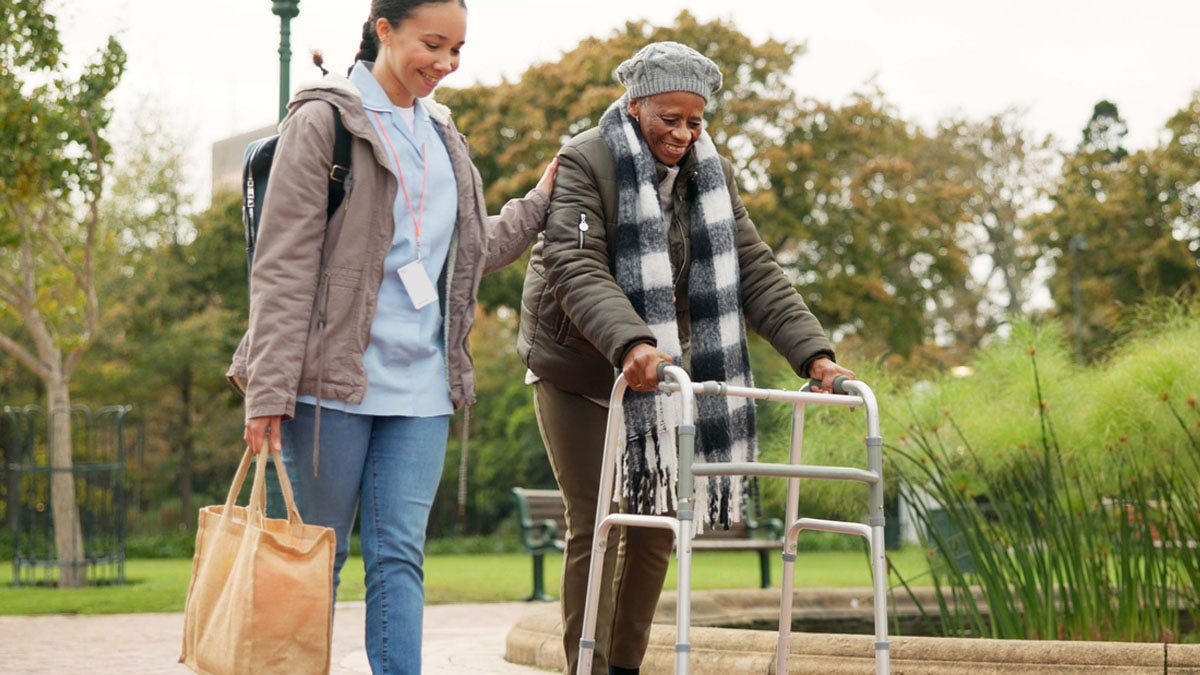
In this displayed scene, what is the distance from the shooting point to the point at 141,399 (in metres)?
27.6

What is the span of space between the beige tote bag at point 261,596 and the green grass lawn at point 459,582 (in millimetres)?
4432

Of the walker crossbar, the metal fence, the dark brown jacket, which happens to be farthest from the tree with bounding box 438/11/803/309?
the walker crossbar

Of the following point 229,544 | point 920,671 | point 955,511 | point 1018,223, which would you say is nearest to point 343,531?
point 229,544

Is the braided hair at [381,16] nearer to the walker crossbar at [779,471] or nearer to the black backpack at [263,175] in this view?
the black backpack at [263,175]

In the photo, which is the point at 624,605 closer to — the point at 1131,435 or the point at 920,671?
the point at 920,671

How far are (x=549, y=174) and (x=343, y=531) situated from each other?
116cm

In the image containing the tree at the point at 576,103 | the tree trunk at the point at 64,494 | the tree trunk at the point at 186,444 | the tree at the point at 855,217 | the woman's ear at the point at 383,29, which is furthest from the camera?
the tree trunk at the point at 186,444

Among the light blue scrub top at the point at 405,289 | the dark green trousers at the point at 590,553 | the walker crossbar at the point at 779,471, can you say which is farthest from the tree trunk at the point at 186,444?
the walker crossbar at the point at 779,471

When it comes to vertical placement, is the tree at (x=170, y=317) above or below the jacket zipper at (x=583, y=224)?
above

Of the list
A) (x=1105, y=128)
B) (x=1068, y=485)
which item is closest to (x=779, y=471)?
(x=1068, y=485)

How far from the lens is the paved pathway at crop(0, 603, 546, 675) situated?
5.92 m

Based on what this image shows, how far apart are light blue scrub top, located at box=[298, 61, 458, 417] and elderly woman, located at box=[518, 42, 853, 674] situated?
1.15ft

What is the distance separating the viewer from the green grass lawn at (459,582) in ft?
33.2

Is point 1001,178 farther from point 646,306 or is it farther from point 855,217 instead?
point 646,306
